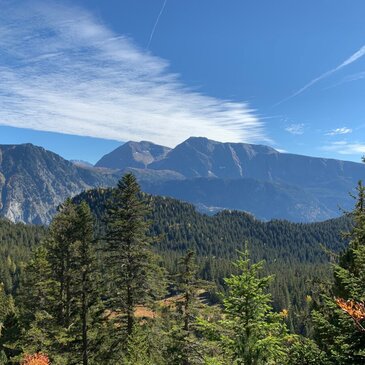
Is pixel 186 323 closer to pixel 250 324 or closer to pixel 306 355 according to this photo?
pixel 250 324

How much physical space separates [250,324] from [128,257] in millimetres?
14188

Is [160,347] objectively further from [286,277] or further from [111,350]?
[286,277]

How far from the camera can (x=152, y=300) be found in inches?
1035

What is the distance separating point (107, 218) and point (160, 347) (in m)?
9.47

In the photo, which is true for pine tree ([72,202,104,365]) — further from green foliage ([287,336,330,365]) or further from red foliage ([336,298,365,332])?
red foliage ([336,298,365,332])

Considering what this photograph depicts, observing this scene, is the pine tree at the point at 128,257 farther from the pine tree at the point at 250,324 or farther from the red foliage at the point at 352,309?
the red foliage at the point at 352,309

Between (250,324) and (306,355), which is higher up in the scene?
(250,324)

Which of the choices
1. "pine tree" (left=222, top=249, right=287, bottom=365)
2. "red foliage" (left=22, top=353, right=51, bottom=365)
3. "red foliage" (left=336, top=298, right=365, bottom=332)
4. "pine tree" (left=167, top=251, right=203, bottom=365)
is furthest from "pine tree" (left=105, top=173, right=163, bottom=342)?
"red foliage" (left=336, top=298, right=365, bottom=332)

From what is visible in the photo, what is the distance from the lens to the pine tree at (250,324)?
533 inches

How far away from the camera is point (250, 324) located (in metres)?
13.6

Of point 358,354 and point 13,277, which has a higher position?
point 358,354

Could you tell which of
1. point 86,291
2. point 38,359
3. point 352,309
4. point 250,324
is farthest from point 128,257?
point 352,309

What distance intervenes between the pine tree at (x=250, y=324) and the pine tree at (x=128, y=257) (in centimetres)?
1271

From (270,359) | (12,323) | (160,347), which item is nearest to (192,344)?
(160,347)
